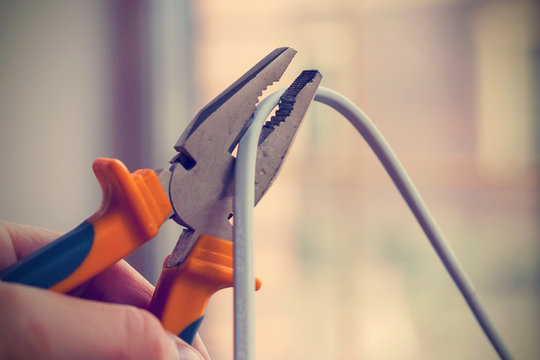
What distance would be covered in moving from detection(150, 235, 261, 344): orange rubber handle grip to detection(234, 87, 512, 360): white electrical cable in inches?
1.7

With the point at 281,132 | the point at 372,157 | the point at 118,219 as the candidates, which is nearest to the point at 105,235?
the point at 118,219

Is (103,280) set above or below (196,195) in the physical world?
below

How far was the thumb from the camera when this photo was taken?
8.1 inches

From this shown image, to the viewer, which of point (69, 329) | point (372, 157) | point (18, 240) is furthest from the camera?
point (372, 157)

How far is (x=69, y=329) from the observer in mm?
217

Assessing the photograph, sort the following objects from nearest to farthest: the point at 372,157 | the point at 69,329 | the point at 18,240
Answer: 1. the point at 69,329
2. the point at 18,240
3. the point at 372,157

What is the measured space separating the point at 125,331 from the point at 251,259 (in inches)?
3.0

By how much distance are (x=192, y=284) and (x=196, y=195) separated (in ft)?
0.19

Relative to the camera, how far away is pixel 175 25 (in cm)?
107

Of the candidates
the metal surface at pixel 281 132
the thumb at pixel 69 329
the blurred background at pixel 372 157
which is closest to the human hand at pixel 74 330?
the thumb at pixel 69 329

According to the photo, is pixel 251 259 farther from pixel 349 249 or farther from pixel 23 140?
pixel 349 249

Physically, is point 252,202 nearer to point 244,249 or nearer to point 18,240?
point 244,249

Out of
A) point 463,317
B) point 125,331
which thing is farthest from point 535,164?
→ point 125,331

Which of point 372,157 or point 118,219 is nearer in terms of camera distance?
point 118,219
